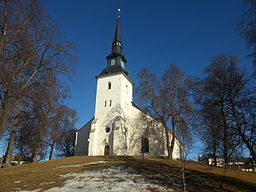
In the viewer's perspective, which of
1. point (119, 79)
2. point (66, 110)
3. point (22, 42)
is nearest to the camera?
point (22, 42)

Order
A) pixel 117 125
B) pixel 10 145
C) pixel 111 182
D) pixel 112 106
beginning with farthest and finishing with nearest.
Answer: pixel 112 106
pixel 117 125
pixel 10 145
pixel 111 182

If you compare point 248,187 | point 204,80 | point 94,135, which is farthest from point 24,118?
point 248,187

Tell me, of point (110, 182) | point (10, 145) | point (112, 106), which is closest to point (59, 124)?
point (112, 106)

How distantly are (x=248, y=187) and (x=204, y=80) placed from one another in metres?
8.34

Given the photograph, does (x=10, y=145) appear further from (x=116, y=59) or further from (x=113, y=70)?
(x=116, y=59)

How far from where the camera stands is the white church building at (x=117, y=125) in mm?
26891

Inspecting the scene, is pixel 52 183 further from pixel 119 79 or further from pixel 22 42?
pixel 119 79

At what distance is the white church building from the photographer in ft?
88.2

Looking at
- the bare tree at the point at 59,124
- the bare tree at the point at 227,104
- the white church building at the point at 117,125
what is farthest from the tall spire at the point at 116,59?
the bare tree at the point at 227,104

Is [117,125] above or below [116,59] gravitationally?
below

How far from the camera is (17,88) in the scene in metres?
11.7

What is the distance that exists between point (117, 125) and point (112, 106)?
361cm

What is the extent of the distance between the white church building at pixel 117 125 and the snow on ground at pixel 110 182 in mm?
12857

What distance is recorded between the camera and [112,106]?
96.9 feet
